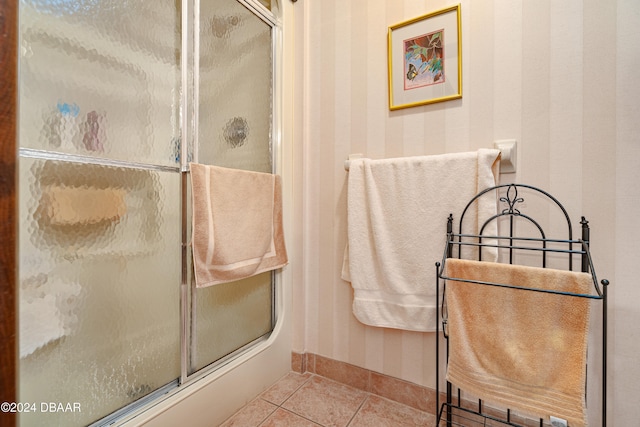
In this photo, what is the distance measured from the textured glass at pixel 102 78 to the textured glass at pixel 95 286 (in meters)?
0.08

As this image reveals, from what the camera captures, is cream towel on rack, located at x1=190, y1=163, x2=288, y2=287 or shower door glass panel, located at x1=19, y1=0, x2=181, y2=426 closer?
shower door glass panel, located at x1=19, y1=0, x2=181, y2=426

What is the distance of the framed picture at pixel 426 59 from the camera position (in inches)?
45.8

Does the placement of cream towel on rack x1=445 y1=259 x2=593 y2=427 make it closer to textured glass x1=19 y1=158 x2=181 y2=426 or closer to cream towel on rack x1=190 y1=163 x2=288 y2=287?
cream towel on rack x1=190 y1=163 x2=288 y2=287

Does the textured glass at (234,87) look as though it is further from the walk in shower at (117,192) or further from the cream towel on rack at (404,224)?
the cream towel on rack at (404,224)

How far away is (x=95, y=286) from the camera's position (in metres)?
0.83

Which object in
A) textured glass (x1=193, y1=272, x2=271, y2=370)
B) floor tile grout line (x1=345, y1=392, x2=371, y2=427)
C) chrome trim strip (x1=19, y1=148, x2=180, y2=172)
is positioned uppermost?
chrome trim strip (x1=19, y1=148, x2=180, y2=172)

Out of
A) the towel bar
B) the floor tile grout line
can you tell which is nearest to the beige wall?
the towel bar

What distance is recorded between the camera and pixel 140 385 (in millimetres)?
935

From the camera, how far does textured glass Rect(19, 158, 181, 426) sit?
2.38 ft

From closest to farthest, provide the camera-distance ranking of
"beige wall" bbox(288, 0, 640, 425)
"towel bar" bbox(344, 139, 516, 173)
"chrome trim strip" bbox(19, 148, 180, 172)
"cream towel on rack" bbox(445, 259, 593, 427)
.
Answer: "chrome trim strip" bbox(19, 148, 180, 172), "cream towel on rack" bbox(445, 259, 593, 427), "beige wall" bbox(288, 0, 640, 425), "towel bar" bbox(344, 139, 516, 173)

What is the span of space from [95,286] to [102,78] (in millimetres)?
594

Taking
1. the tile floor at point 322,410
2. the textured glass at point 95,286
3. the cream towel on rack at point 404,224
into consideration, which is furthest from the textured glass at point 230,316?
the cream towel on rack at point 404,224

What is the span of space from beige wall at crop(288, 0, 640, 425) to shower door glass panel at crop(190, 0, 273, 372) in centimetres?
21

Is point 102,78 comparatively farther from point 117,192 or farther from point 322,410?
point 322,410
